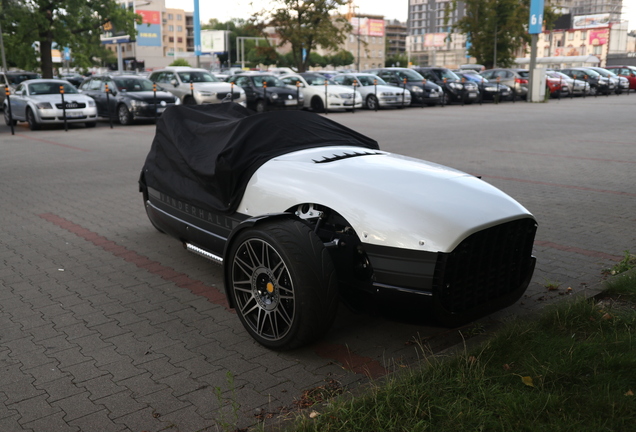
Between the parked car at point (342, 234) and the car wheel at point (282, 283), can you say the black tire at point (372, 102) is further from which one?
the car wheel at point (282, 283)

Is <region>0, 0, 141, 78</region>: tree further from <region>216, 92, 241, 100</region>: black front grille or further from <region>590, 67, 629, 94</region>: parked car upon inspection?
<region>590, 67, 629, 94</region>: parked car

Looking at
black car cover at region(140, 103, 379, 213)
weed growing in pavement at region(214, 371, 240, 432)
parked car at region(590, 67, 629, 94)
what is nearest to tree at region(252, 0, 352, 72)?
parked car at region(590, 67, 629, 94)

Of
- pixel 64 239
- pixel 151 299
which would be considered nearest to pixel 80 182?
pixel 64 239

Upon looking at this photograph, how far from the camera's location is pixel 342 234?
407cm

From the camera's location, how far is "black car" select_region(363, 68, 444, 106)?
92.3 feet

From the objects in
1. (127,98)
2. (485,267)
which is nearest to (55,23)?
(127,98)

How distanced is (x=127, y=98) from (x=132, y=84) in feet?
5.41

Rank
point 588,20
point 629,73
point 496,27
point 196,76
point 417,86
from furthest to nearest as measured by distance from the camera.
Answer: point 588,20 → point 496,27 → point 629,73 → point 417,86 → point 196,76

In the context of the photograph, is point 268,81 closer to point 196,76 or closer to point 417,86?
point 196,76

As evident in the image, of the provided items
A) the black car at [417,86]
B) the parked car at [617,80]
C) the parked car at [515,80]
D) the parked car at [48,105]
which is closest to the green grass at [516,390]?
the parked car at [48,105]

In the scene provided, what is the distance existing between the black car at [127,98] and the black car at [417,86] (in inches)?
439

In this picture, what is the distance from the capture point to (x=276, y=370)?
12.4ft

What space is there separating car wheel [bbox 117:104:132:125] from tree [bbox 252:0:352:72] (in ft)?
82.1

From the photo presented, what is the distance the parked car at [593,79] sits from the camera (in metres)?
38.1
